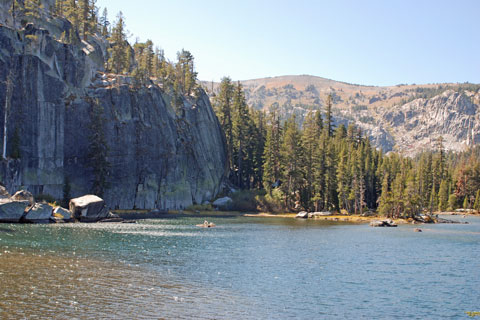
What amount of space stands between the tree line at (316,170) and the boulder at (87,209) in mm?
49449

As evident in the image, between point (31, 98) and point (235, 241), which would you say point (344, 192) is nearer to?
point (235, 241)

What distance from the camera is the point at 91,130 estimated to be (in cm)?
10169

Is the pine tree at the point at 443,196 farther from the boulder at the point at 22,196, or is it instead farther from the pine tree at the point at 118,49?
the boulder at the point at 22,196

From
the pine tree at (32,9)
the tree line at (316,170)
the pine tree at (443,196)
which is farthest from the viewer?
the pine tree at (443,196)

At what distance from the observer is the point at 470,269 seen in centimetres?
4200

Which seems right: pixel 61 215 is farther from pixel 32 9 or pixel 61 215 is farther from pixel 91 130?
pixel 32 9

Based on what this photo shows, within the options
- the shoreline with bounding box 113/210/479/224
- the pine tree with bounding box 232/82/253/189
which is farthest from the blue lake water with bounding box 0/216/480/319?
the pine tree with bounding box 232/82/253/189

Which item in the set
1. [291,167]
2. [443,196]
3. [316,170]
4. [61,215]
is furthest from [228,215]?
[443,196]

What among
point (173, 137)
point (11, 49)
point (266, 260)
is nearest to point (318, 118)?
point (173, 137)

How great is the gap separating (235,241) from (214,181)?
7238 cm

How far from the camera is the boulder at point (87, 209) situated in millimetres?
79062

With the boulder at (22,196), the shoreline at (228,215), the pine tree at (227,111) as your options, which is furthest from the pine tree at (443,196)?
the boulder at (22,196)

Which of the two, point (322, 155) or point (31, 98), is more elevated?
point (31, 98)

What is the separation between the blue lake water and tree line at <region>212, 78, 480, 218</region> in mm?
54518
